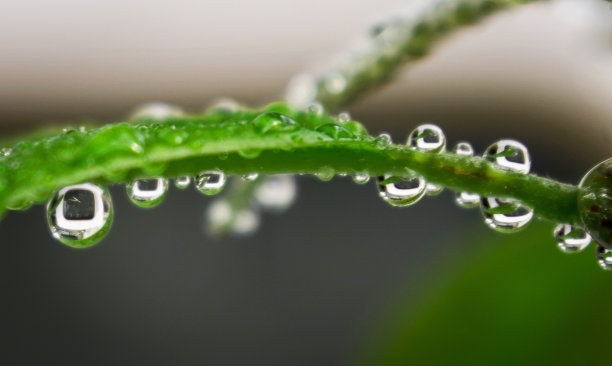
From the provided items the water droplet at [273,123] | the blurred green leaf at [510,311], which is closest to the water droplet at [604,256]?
the water droplet at [273,123]

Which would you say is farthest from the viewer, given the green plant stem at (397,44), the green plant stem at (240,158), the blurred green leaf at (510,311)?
the blurred green leaf at (510,311)

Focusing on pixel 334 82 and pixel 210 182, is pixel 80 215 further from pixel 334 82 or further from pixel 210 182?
pixel 334 82

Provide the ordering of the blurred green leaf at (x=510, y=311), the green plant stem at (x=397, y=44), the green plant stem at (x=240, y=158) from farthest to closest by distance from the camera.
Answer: the blurred green leaf at (x=510, y=311) → the green plant stem at (x=397, y=44) → the green plant stem at (x=240, y=158)

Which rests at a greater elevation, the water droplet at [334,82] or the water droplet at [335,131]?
the water droplet at [334,82]

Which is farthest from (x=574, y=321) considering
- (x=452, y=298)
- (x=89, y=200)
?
(x=89, y=200)

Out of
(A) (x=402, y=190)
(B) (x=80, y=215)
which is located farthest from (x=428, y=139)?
(B) (x=80, y=215)

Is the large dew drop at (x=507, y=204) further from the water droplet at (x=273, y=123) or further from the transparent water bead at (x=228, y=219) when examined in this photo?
the transparent water bead at (x=228, y=219)

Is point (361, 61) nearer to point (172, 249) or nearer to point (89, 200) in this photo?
point (89, 200)
